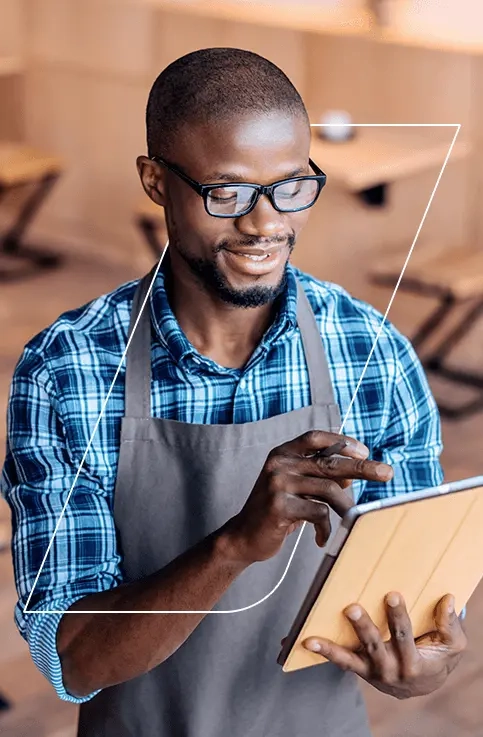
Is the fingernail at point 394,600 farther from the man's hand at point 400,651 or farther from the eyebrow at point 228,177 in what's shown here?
the eyebrow at point 228,177

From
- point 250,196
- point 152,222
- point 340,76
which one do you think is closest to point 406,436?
point 250,196

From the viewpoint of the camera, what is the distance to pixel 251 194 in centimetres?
114

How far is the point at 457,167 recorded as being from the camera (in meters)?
4.77

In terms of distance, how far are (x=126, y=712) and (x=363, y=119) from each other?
3.95 metres

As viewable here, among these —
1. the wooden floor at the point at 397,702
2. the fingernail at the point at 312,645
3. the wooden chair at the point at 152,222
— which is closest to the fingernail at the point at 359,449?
the fingernail at the point at 312,645

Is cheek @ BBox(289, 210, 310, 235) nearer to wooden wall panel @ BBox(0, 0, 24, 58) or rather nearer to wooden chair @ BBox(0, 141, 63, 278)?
wooden chair @ BBox(0, 141, 63, 278)

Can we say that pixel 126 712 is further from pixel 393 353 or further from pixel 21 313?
pixel 21 313

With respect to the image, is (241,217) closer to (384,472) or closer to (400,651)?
(384,472)

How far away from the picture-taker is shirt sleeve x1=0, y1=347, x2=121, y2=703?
47.7 inches

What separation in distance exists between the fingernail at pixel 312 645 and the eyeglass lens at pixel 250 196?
430 millimetres

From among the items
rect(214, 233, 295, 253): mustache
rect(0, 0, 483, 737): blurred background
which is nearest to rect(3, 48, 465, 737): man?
rect(214, 233, 295, 253): mustache

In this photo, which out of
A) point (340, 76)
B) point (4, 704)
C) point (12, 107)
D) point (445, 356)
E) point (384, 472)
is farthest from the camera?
point (12, 107)

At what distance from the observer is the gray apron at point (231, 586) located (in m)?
1.29

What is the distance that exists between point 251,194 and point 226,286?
0.37 ft
